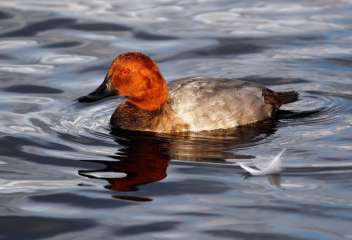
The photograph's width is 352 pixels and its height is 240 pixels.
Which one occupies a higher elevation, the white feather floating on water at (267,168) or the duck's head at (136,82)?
the duck's head at (136,82)

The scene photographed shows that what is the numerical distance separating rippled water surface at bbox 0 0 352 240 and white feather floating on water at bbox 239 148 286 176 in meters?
0.10

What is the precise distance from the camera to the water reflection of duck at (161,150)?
8.69m

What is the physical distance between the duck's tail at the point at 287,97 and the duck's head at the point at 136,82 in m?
1.30

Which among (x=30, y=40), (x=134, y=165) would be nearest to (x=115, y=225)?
(x=134, y=165)

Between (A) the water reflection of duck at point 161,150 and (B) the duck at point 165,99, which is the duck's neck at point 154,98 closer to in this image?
(B) the duck at point 165,99

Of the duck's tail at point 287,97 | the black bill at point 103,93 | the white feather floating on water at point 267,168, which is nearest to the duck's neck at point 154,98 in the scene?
the black bill at point 103,93

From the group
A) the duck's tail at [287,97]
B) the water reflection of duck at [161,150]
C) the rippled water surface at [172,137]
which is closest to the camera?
the rippled water surface at [172,137]

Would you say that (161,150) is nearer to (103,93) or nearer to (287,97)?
(103,93)

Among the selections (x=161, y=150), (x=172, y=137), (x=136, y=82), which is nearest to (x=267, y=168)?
(x=161, y=150)

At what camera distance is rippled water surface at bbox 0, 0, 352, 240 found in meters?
7.62

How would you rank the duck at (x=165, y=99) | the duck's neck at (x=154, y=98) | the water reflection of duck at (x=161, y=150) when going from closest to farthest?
the water reflection of duck at (x=161, y=150) < the duck at (x=165, y=99) < the duck's neck at (x=154, y=98)

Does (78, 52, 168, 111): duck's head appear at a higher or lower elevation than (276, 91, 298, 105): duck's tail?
higher

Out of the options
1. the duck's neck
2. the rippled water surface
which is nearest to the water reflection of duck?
the rippled water surface

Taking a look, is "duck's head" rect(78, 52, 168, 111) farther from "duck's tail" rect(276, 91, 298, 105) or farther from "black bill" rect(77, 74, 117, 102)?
"duck's tail" rect(276, 91, 298, 105)
